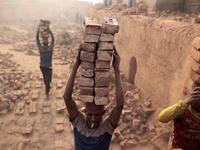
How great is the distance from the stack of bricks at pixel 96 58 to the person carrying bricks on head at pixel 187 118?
0.94 m

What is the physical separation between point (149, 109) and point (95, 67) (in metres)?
3.68

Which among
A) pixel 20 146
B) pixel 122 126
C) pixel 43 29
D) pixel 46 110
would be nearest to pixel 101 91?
pixel 122 126

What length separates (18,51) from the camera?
11711 mm

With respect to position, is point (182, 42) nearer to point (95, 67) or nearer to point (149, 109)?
point (149, 109)

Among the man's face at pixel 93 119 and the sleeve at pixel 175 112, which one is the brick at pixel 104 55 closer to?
the man's face at pixel 93 119

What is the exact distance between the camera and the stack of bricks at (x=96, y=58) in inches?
72.7

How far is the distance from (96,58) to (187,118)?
4.85 ft

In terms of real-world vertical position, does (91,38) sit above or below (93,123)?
above

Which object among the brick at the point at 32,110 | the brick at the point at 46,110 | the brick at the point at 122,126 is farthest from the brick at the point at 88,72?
the brick at the point at 32,110

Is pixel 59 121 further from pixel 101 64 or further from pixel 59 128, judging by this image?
pixel 101 64

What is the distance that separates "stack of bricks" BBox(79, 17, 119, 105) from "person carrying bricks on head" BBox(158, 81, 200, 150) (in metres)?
0.94

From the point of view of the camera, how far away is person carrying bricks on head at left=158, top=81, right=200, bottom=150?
215cm

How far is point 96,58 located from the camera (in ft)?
6.34

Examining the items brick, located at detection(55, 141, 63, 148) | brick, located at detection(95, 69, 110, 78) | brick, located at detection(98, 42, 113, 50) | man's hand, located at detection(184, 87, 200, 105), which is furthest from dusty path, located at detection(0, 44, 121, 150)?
brick, located at detection(98, 42, 113, 50)
